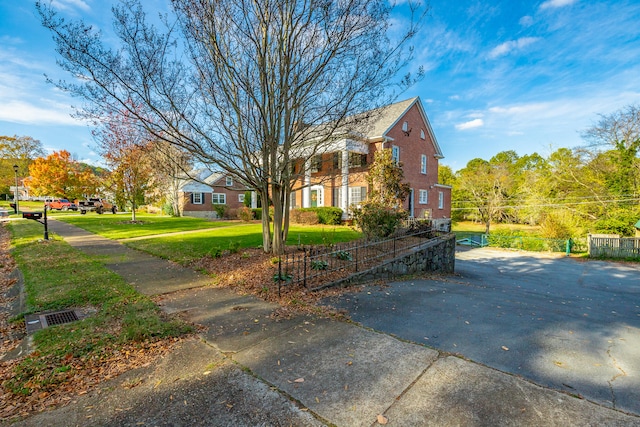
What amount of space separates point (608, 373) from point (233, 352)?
4.45 metres

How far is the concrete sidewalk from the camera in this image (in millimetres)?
2486

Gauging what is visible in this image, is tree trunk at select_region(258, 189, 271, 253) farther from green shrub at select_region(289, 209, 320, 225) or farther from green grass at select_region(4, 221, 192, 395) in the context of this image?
green shrub at select_region(289, 209, 320, 225)

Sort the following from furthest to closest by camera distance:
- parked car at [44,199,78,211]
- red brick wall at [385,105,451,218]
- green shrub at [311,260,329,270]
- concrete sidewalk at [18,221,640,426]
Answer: parked car at [44,199,78,211], red brick wall at [385,105,451,218], green shrub at [311,260,329,270], concrete sidewalk at [18,221,640,426]

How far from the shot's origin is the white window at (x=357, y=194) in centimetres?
2131

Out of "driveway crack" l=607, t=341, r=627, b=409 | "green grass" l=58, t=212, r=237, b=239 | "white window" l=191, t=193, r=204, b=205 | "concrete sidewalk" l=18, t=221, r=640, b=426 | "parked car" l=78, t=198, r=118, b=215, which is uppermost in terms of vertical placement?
"white window" l=191, t=193, r=204, b=205

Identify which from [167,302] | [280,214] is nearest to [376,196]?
[280,214]

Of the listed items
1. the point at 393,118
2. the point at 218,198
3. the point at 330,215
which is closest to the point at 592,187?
the point at 393,118

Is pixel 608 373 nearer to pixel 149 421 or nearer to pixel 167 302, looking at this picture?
pixel 149 421

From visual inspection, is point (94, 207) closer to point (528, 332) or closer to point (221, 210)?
point (221, 210)

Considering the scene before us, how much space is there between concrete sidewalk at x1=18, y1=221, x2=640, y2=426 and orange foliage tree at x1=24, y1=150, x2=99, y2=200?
1600 inches

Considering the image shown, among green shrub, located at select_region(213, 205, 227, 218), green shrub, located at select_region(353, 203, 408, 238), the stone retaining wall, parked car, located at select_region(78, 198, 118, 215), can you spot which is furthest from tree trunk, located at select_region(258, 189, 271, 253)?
parked car, located at select_region(78, 198, 118, 215)

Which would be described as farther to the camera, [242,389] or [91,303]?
[91,303]

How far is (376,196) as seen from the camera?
1420 cm

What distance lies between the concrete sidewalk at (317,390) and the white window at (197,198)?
3097cm
